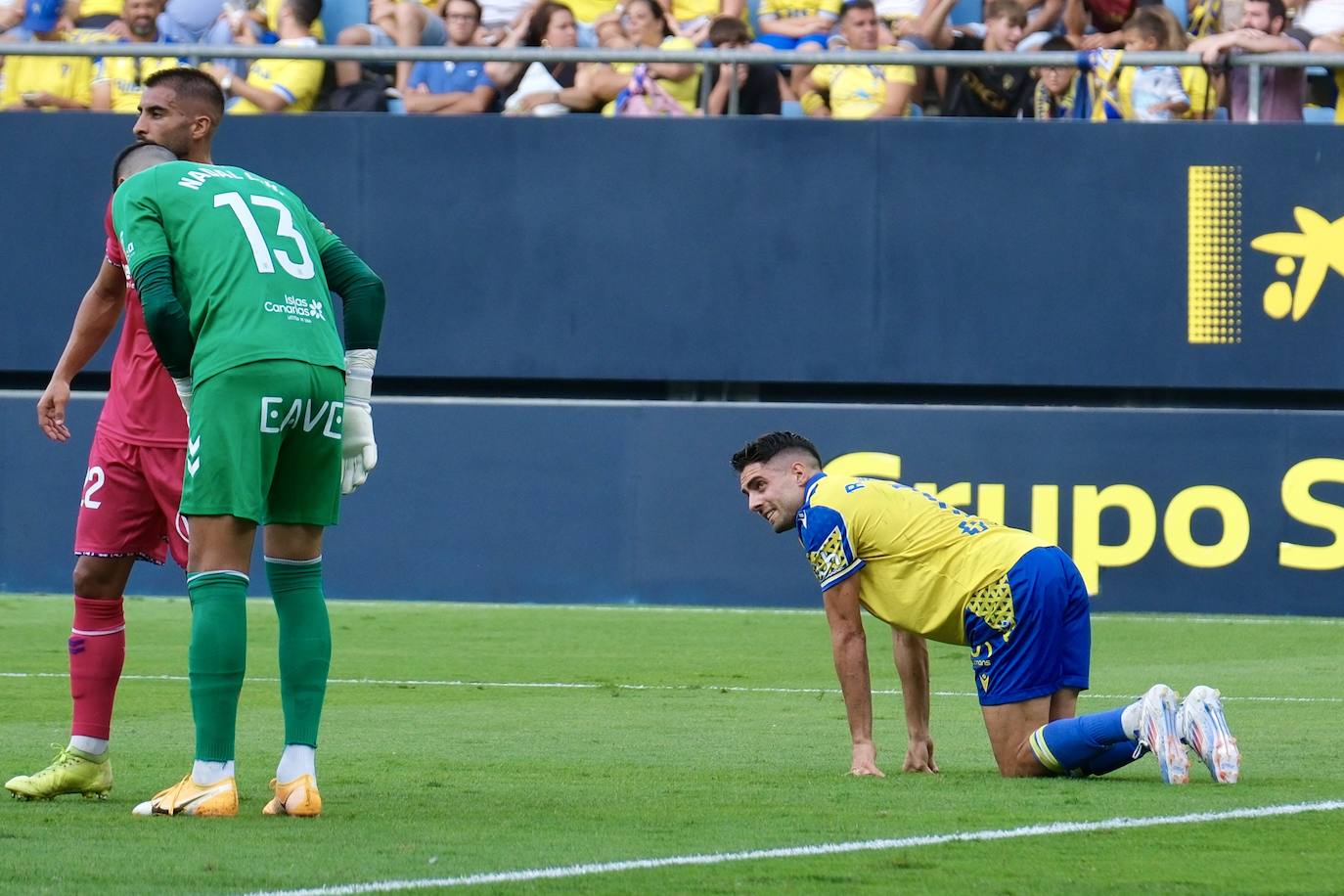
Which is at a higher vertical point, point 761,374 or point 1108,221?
point 1108,221

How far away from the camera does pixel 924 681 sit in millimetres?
6789

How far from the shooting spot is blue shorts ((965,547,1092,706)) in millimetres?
6754

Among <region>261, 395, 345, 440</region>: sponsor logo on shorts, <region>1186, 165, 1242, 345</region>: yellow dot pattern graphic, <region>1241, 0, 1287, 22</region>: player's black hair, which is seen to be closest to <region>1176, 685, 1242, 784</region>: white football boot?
<region>261, 395, 345, 440</region>: sponsor logo on shorts

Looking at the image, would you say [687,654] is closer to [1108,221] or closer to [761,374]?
[761,374]

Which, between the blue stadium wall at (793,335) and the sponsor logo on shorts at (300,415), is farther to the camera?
the blue stadium wall at (793,335)

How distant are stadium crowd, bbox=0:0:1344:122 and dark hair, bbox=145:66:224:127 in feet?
29.4

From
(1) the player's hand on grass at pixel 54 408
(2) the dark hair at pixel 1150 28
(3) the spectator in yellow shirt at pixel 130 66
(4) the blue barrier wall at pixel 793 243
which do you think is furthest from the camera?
(3) the spectator in yellow shirt at pixel 130 66

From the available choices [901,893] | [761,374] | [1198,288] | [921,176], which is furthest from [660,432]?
[901,893]

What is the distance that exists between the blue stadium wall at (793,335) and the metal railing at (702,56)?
1.43ft

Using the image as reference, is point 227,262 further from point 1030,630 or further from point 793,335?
point 793,335

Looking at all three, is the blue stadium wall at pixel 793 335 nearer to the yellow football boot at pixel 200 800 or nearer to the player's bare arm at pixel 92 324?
the player's bare arm at pixel 92 324

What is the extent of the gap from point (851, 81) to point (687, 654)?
4.98 meters

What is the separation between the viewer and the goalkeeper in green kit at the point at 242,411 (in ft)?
17.8

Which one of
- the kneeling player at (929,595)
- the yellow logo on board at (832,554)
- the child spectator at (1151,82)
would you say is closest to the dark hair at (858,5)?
the child spectator at (1151,82)
